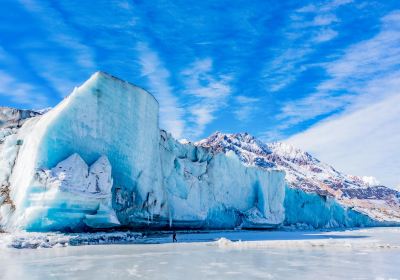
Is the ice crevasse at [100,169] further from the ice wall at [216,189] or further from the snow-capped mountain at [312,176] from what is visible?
the snow-capped mountain at [312,176]

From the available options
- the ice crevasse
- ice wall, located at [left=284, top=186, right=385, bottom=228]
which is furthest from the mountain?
ice wall, located at [left=284, top=186, right=385, bottom=228]

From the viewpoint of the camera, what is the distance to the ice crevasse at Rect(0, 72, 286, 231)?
14820 millimetres

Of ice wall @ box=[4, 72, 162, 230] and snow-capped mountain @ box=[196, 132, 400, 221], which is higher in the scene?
snow-capped mountain @ box=[196, 132, 400, 221]

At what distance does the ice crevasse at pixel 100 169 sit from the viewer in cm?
1482

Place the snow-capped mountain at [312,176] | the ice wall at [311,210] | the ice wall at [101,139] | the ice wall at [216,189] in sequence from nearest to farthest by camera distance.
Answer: the ice wall at [101,139], the ice wall at [216,189], the ice wall at [311,210], the snow-capped mountain at [312,176]

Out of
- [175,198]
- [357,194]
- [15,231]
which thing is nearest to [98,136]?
[15,231]

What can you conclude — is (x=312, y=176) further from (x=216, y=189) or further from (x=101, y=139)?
(x=101, y=139)

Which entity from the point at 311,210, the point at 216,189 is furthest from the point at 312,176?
the point at 216,189

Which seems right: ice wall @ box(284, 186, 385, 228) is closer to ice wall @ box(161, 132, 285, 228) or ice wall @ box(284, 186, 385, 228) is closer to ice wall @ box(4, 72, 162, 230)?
ice wall @ box(161, 132, 285, 228)

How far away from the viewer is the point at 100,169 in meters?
15.8

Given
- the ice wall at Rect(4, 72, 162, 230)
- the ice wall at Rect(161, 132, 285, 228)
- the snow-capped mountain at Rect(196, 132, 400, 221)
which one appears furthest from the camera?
the snow-capped mountain at Rect(196, 132, 400, 221)

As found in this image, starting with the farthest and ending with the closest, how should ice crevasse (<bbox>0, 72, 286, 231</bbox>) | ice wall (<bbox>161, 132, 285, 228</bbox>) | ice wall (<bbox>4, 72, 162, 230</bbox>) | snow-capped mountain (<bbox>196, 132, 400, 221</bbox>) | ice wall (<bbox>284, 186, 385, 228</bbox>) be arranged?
snow-capped mountain (<bbox>196, 132, 400, 221</bbox>) < ice wall (<bbox>284, 186, 385, 228</bbox>) < ice wall (<bbox>161, 132, 285, 228</bbox>) < ice wall (<bbox>4, 72, 162, 230</bbox>) < ice crevasse (<bbox>0, 72, 286, 231</bbox>)

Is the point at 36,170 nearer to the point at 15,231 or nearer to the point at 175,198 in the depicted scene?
the point at 15,231

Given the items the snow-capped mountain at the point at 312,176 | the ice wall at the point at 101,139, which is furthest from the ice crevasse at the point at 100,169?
the snow-capped mountain at the point at 312,176
